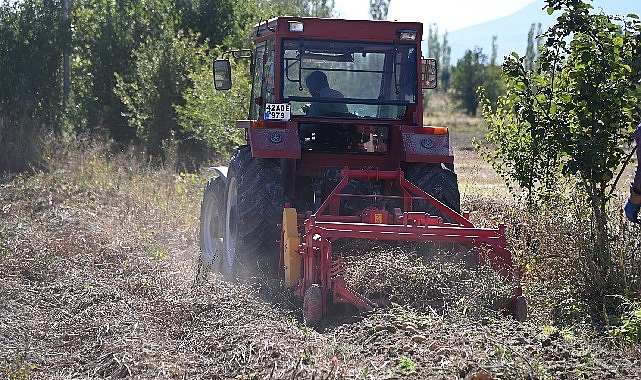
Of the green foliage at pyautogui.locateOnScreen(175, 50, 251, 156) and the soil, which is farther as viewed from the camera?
the green foliage at pyautogui.locateOnScreen(175, 50, 251, 156)

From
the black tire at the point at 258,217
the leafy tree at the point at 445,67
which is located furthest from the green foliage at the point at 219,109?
the leafy tree at the point at 445,67

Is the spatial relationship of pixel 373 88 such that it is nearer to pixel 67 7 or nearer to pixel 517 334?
pixel 517 334

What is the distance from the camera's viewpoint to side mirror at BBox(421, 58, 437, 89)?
8.63 m

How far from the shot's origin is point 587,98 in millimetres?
7414

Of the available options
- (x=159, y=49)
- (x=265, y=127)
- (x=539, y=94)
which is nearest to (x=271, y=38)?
(x=265, y=127)

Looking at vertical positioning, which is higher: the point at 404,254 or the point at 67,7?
the point at 67,7

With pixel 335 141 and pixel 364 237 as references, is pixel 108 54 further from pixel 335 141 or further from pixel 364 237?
pixel 364 237

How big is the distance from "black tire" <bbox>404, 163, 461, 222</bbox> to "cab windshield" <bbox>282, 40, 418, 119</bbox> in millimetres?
622

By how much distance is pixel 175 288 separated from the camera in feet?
25.4

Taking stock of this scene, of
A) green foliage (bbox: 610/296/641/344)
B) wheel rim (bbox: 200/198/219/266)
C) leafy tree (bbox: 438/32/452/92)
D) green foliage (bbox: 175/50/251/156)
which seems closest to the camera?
green foliage (bbox: 610/296/641/344)

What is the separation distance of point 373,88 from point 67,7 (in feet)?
43.5

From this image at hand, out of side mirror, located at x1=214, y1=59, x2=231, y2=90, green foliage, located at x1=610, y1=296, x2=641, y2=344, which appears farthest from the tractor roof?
green foliage, located at x1=610, y1=296, x2=641, y2=344

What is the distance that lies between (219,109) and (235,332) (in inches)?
420

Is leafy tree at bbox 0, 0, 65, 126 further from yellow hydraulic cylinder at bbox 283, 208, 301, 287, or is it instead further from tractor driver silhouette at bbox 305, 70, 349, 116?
yellow hydraulic cylinder at bbox 283, 208, 301, 287
